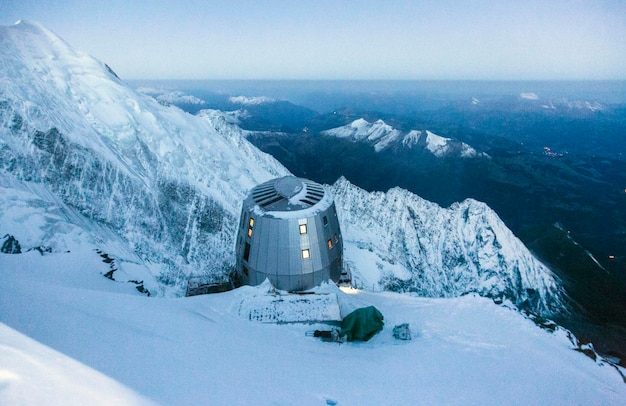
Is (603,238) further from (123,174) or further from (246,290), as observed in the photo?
(123,174)

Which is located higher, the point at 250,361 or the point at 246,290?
the point at 250,361

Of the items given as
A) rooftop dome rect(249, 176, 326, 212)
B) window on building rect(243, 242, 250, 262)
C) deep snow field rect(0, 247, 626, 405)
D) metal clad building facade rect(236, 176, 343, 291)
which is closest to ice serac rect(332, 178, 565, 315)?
rooftop dome rect(249, 176, 326, 212)

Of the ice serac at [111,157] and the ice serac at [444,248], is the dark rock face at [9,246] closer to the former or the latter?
the ice serac at [111,157]

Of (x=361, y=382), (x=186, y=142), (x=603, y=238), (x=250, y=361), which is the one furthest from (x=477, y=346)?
(x=603, y=238)

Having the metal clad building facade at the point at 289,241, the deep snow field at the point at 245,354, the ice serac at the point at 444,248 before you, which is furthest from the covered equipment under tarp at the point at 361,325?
the ice serac at the point at 444,248

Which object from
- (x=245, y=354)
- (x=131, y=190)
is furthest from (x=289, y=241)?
(x=131, y=190)

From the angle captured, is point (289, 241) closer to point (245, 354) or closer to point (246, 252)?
point (246, 252)
